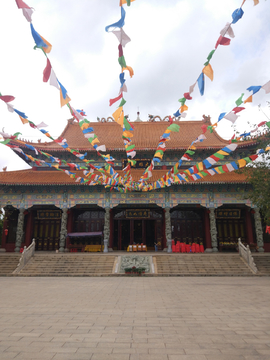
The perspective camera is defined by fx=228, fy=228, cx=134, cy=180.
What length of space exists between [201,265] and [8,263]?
11.7 m

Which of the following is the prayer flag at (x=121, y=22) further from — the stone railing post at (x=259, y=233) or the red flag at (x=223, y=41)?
the stone railing post at (x=259, y=233)

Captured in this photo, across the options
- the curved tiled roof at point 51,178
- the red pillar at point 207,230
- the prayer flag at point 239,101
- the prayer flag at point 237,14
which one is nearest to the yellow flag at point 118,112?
the prayer flag at point 237,14

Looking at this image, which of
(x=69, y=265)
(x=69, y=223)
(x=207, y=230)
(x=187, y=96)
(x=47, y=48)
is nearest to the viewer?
(x=47, y=48)

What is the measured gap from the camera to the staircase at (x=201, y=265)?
40.6 feet

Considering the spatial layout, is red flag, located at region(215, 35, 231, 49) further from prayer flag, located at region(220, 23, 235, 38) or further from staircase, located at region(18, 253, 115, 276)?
staircase, located at region(18, 253, 115, 276)

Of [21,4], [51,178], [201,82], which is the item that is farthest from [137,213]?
[21,4]

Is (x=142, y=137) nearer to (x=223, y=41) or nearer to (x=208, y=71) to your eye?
(x=208, y=71)

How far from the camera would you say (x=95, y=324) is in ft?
14.4

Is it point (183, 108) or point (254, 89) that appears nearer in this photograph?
point (254, 89)

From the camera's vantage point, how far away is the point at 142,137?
21891 millimetres

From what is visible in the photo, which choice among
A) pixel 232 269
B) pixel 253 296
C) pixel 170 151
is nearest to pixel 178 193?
pixel 170 151

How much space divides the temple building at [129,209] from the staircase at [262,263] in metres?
2.06

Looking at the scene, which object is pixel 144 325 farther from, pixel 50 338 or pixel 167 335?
pixel 50 338

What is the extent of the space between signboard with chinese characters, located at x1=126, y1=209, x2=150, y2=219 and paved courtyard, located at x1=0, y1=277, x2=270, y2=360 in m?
11.2
